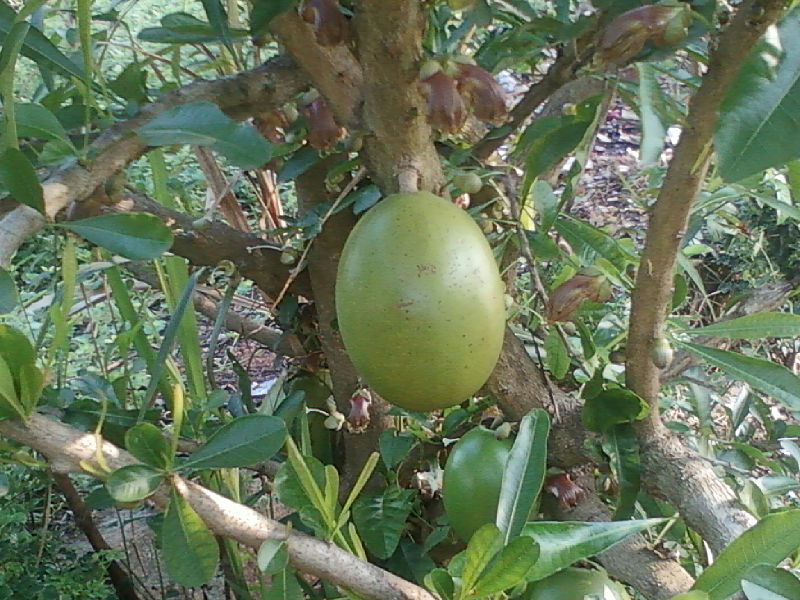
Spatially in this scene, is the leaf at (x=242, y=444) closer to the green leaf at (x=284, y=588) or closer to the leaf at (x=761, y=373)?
the green leaf at (x=284, y=588)

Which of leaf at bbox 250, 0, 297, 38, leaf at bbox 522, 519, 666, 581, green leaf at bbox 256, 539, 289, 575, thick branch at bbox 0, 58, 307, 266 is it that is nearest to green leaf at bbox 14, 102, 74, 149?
thick branch at bbox 0, 58, 307, 266

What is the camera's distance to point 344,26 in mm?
467

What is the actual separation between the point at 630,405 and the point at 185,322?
18.0 inches

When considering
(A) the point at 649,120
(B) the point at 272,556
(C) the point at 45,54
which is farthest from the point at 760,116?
(C) the point at 45,54

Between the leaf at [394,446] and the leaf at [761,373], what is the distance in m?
0.27

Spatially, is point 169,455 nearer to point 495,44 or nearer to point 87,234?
point 87,234

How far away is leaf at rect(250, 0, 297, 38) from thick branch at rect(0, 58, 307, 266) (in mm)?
111

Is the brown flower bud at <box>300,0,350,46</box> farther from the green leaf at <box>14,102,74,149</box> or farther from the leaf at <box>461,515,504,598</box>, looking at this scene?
the leaf at <box>461,515,504,598</box>

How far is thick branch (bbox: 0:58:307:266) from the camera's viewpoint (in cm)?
42

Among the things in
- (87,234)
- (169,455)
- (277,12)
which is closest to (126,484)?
(169,455)

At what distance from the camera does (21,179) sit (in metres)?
0.41

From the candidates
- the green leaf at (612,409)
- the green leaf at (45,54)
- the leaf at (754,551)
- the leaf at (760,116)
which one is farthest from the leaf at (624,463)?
the green leaf at (45,54)

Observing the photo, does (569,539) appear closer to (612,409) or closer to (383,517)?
(612,409)

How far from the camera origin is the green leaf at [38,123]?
484 millimetres
